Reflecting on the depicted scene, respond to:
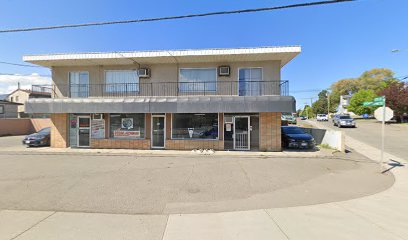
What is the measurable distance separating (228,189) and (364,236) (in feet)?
11.2

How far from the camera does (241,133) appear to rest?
1322 cm

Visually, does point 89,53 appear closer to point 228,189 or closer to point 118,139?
point 118,139

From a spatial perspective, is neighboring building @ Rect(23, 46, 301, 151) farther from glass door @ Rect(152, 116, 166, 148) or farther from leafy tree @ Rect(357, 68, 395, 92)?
leafy tree @ Rect(357, 68, 395, 92)

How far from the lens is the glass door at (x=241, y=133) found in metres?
13.2

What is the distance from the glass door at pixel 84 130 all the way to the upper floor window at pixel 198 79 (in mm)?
7150

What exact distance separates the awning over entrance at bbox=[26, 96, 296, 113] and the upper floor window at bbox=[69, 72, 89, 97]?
159 cm

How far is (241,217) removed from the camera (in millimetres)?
4449

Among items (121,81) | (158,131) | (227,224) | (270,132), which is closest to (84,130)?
(121,81)

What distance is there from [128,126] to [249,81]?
8.78 metres

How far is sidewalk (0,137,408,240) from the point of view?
3.72 meters

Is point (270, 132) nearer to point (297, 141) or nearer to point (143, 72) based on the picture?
point (297, 141)

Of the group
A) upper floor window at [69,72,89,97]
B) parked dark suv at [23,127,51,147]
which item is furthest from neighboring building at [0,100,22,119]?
upper floor window at [69,72,89,97]

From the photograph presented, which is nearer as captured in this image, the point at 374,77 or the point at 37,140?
the point at 37,140

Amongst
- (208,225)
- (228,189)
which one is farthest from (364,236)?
(228,189)
